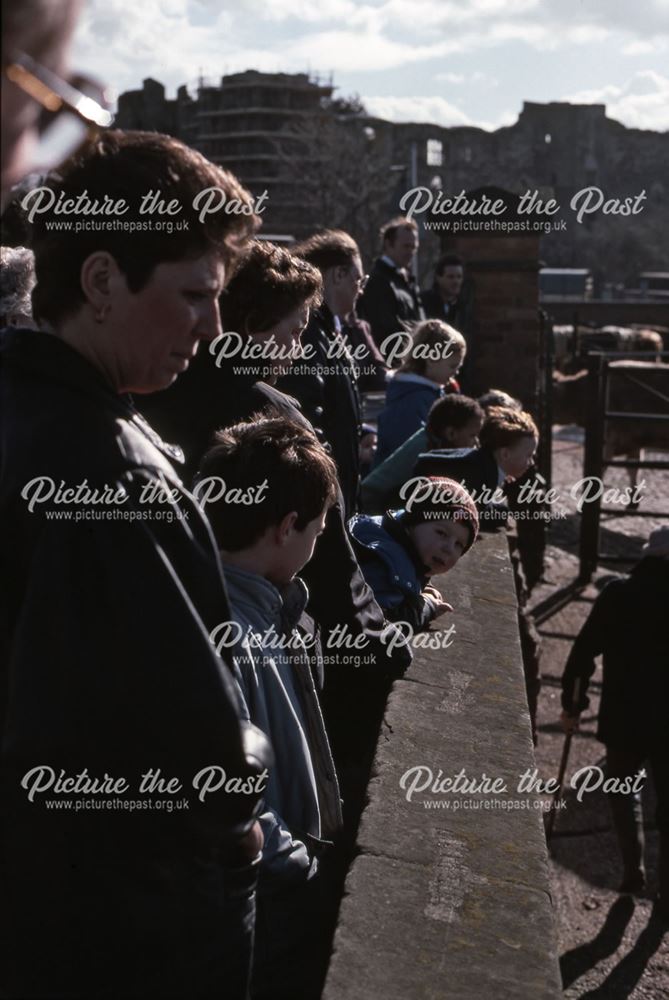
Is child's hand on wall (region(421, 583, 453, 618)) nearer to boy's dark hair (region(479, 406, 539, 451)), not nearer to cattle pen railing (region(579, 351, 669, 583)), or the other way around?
boy's dark hair (region(479, 406, 539, 451))

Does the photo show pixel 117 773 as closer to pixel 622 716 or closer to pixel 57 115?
pixel 57 115

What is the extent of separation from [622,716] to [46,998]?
3.86 m

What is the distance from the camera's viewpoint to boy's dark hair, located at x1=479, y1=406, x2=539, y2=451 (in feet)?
16.6

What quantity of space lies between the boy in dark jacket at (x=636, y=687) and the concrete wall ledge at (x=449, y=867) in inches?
67.2

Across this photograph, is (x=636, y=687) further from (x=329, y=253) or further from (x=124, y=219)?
(x=124, y=219)

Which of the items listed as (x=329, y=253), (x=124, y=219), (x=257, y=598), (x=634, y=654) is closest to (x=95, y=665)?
(x=124, y=219)

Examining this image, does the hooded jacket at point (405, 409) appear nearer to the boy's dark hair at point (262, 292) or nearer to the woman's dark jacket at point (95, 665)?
the boy's dark hair at point (262, 292)

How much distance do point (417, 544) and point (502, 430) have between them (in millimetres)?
1527

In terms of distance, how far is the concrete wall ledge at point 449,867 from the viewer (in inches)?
77.7

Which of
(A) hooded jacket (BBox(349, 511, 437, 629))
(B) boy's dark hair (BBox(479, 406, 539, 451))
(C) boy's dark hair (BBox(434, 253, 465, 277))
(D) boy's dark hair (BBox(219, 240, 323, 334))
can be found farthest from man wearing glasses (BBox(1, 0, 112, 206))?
(C) boy's dark hair (BBox(434, 253, 465, 277))

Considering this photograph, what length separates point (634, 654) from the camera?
504 centimetres

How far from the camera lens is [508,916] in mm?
2188

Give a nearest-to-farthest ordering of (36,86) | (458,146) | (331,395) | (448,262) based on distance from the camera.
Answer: (36,86)
(331,395)
(448,262)
(458,146)

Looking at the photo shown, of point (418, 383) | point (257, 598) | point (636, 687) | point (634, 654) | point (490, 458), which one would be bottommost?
point (257, 598)
